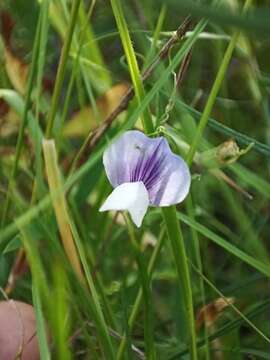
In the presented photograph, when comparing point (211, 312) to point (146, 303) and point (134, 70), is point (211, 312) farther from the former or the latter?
point (134, 70)

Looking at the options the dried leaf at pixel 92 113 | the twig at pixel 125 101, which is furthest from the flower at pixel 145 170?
the dried leaf at pixel 92 113

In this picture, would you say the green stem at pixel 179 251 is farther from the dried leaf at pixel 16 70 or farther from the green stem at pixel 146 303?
the dried leaf at pixel 16 70

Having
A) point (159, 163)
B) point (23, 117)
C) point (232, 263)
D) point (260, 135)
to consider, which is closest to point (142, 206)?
point (159, 163)

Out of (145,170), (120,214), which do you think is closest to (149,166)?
(145,170)

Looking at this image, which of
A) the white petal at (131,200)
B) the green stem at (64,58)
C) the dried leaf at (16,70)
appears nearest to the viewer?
the white petal at (131,200)

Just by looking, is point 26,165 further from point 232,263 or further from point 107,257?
point 232,263

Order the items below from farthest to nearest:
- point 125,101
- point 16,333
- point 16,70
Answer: point 16,70, point 125,101, point 16,333
